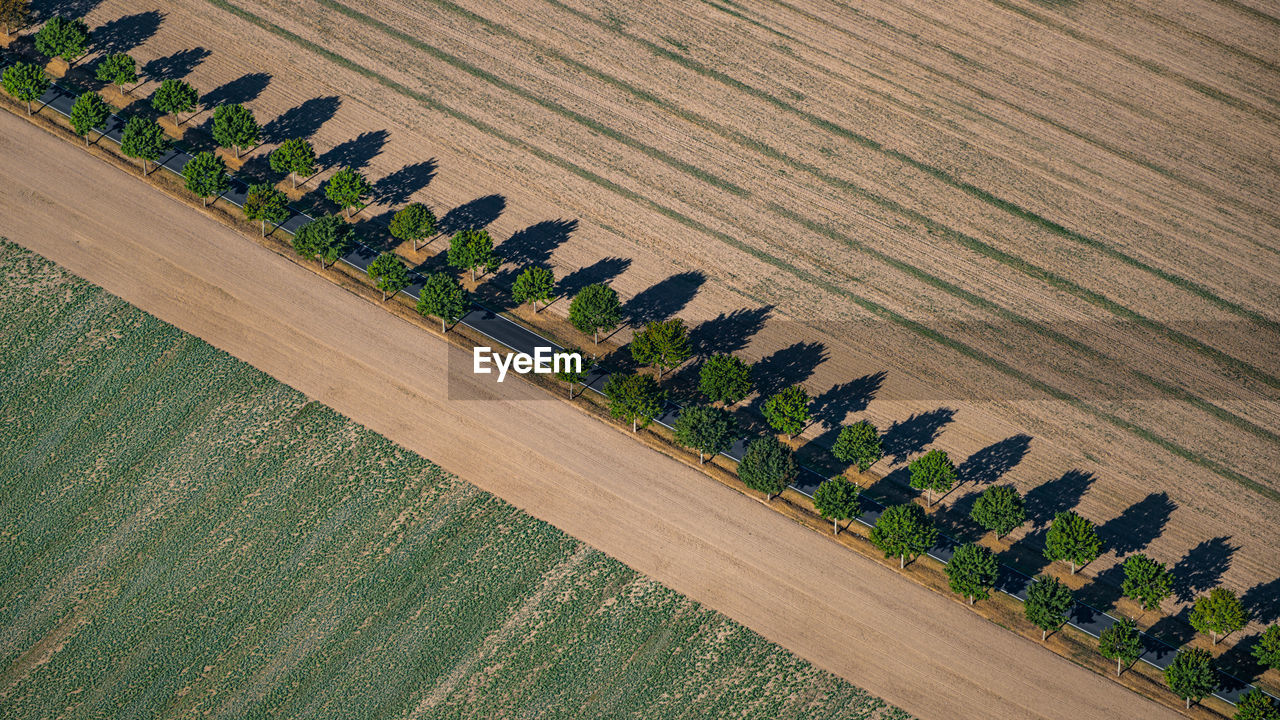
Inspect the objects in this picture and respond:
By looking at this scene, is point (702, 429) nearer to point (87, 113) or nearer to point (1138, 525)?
point (1138, 525)

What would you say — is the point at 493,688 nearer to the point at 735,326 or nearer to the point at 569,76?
the point at 735,326

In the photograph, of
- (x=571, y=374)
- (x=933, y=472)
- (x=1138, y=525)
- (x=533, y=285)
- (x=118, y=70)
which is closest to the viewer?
(x=933, y=472)

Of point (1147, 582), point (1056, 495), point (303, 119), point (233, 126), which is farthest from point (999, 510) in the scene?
point (233, 126)

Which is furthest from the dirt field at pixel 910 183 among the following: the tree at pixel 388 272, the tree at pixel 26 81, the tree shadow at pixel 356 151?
the tree at pixel 26 81

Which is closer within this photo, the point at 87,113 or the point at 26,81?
the point at 87,113

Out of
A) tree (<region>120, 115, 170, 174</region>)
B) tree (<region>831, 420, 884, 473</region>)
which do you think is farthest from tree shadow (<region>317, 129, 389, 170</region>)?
tree (<region>831, 420, 884, 473</region>)

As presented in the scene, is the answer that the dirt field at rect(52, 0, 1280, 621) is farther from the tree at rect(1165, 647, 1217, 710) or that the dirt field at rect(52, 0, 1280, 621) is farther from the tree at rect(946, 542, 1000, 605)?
the tree at rect(946, 542, 1000, 605)

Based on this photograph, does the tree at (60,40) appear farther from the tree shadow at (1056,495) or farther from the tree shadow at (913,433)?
the tree shadow at (1056,495)
